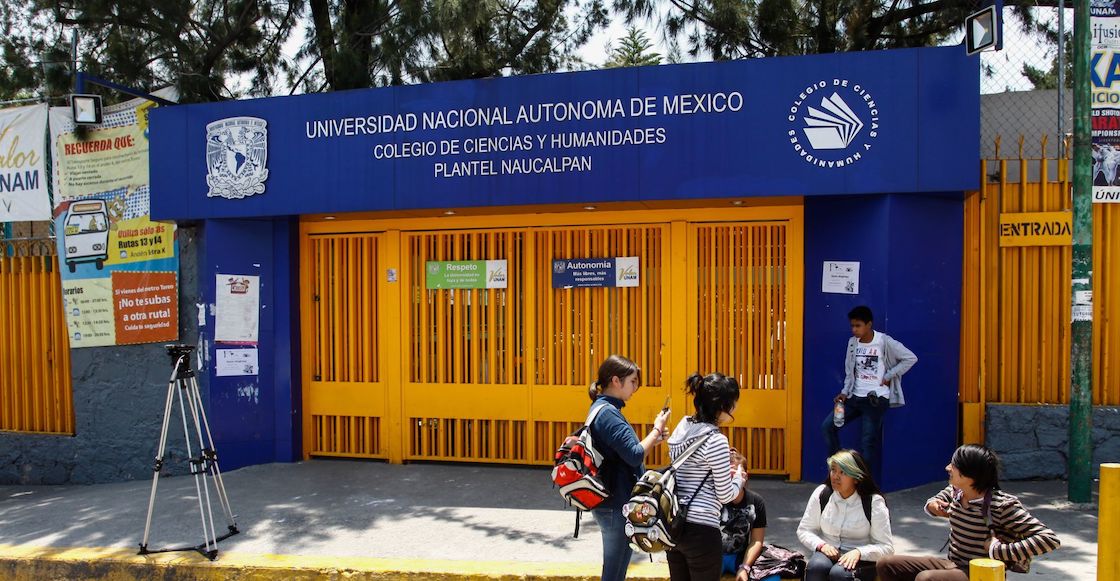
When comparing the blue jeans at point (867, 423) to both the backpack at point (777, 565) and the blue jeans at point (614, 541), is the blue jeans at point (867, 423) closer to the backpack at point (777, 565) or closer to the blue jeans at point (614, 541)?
the backpack at point (777, 565)

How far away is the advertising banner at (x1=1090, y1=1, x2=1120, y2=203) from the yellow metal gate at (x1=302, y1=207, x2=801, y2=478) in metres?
2.55

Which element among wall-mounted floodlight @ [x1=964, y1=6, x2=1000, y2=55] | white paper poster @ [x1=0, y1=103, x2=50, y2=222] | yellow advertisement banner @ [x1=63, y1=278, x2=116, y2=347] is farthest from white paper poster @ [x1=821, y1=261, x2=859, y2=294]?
white paper poster @ [x1=0, y1=103, x2=50, y2=222]

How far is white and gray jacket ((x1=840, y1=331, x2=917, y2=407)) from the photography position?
667 cm

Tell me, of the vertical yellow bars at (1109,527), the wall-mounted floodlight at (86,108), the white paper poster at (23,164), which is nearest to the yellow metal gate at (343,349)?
the wall-mounted floodlight at (86,108)

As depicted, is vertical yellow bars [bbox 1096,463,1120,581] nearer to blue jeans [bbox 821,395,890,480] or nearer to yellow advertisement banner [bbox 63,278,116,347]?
blue jeans [bbox 821,395,890,480]

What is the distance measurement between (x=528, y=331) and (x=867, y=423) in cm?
323

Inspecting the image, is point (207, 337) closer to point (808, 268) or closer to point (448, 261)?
point (448, 261)

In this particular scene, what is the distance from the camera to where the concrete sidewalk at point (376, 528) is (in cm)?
554

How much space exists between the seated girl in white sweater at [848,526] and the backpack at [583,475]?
1186 millimetres

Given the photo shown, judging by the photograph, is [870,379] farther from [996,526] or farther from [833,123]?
[996,526]

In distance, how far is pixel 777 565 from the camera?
15.4 feet

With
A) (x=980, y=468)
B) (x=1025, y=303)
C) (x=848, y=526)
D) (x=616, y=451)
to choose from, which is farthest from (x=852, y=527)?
(x=1025, y=303)

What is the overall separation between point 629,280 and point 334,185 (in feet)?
9.81

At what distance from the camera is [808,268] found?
746cm
